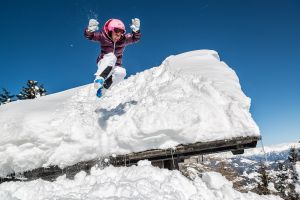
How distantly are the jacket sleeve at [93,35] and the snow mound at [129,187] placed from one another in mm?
3427

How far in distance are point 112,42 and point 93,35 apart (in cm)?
47

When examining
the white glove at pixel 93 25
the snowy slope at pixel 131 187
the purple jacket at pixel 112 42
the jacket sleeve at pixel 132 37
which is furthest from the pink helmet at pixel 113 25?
the snowy slope at pixel 131 187

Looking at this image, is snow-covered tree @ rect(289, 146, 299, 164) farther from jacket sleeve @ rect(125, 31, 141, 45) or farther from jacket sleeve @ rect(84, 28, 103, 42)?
jacket sleeve @ rect(84, 28, 103, 42)

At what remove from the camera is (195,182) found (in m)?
4.22

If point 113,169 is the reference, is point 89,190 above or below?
below

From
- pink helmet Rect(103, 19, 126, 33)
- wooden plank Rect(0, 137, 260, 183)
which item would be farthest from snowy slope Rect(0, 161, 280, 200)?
pink helmet Rect(103, 19, 126, 33)

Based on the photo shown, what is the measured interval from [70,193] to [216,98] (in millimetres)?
2779

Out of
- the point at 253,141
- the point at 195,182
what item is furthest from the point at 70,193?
the point at 253,141

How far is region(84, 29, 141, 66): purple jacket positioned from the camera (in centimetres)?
699

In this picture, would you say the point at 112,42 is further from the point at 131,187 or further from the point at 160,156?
the point at 131,187

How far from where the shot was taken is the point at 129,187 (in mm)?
3779

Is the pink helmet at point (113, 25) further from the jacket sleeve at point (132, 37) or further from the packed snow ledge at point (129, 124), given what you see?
the packed snow ledge at point (129, 124)

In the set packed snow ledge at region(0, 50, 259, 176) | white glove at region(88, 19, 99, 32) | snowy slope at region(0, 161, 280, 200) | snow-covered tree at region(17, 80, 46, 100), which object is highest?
snow-covered tree at region(17, 80, 46, 100)

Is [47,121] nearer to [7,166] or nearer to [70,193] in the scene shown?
[7,166]
